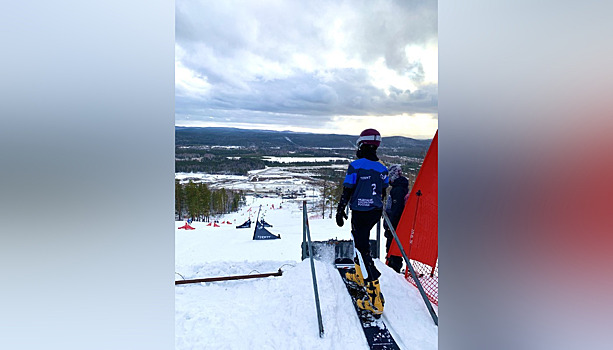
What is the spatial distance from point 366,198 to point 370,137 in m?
0.56

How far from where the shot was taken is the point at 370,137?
277 centimetres

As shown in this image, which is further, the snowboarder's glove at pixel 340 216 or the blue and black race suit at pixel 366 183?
the snowboarder's glove at pixel 340 216

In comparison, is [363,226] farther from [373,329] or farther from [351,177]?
[373,329]

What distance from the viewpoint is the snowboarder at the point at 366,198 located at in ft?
8.95

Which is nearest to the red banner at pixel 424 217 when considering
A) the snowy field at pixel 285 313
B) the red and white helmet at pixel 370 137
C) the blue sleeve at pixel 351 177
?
the snowy field at pixel 285 313

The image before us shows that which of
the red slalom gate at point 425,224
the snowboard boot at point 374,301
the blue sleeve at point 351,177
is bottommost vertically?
the snowboard boot at point 374,301

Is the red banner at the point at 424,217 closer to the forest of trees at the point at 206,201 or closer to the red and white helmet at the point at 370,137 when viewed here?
the red and white helmet at the point at 370,137

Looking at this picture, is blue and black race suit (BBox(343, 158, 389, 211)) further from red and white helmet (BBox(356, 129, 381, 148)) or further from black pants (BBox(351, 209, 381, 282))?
red and white helmet (BBox(356, 129, 381, 148))

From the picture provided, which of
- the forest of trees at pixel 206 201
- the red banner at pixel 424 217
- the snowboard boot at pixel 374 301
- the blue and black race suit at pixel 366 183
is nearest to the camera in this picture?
the snowboard boot at pixel 374 301

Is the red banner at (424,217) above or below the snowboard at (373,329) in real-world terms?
above

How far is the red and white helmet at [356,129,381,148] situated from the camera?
109 inches
